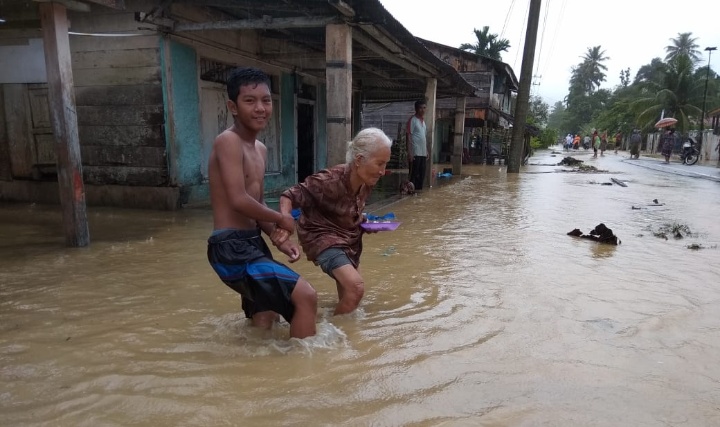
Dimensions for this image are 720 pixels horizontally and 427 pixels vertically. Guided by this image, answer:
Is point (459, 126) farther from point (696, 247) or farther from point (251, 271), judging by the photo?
point (251, 271)

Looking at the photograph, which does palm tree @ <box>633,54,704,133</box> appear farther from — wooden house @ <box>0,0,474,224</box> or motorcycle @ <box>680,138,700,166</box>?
wooden house @ <box>0,0,474,224</box>

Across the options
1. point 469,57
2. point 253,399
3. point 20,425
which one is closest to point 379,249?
point 253,399

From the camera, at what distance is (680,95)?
1409 inches

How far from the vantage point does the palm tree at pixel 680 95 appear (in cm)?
3512

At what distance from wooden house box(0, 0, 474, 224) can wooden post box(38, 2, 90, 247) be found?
1251mm

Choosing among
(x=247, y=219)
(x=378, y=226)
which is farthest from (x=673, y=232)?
(x=247, y=219)

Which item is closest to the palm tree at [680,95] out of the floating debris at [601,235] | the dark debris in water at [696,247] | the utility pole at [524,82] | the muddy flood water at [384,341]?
the utility pole at [524,82]

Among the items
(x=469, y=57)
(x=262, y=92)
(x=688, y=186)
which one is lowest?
(x=688, y=186)

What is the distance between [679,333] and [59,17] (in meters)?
5.74

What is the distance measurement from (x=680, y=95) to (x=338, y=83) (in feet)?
129

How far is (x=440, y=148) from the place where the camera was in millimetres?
25750

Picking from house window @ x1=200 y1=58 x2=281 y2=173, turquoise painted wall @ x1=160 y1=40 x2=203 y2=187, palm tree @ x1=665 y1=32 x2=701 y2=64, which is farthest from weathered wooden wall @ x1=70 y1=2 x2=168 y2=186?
palm tree @ x1=665 y1=32 x2=701 y2=64

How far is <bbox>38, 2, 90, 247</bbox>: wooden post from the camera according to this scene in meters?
4.48

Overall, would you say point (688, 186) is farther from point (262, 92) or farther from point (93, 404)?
point (93, 404)
